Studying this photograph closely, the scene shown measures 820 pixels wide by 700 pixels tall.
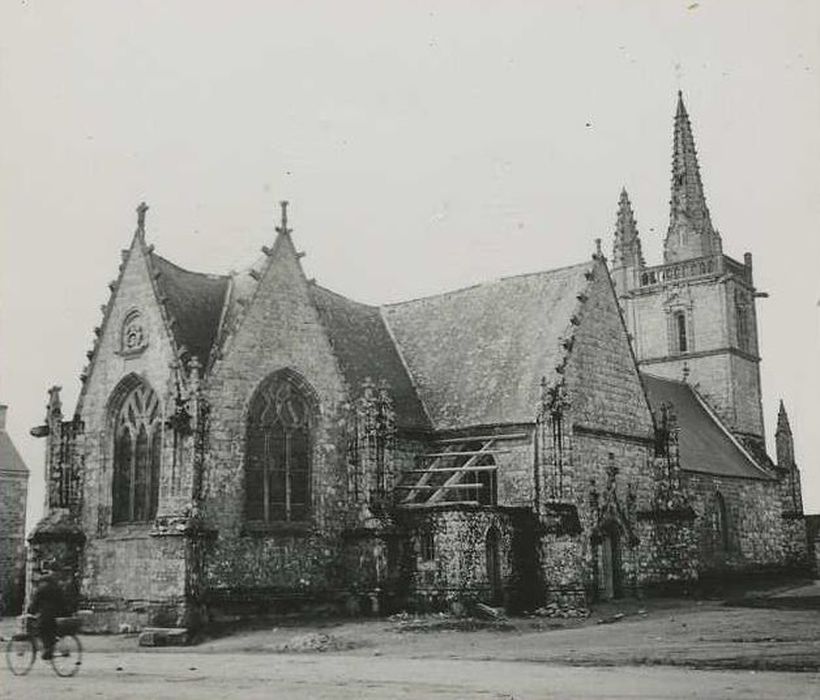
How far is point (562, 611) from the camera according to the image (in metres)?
30.8

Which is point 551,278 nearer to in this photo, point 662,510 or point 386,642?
point 662,510

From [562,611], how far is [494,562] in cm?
238

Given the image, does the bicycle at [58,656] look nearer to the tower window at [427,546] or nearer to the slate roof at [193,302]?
the slate roof at [193,302]

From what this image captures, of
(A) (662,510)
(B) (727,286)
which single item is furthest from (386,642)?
(B) (727,286)

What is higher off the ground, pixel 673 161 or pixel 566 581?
pixel 673 161

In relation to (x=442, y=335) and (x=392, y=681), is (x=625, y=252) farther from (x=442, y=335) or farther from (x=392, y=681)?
(x=392, y=681)

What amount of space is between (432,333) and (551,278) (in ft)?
15.8

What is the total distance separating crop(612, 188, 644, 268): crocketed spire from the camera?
61.2 metres

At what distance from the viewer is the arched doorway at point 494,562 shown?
102ft

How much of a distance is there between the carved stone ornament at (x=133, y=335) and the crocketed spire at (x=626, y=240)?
118 feet

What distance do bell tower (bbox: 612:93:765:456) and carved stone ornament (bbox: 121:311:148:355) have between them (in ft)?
109

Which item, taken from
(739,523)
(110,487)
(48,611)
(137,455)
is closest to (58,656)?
(48,611)

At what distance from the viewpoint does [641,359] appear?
5922 cm

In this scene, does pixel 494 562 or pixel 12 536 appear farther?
pixel 12 536
